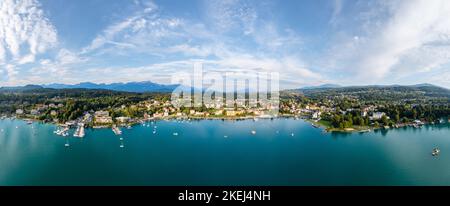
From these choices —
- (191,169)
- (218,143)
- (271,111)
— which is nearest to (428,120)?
(271,111)

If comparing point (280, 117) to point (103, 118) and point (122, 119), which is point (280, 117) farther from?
point (103, 118)

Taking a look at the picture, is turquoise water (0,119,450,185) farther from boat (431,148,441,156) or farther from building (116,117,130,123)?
building (116,117,130,123)

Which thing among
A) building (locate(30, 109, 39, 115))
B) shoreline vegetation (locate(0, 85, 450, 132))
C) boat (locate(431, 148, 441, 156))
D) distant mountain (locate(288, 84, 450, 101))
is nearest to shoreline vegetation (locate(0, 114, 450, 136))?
shoreline vegetation (locate(0, 85, 450, 132))

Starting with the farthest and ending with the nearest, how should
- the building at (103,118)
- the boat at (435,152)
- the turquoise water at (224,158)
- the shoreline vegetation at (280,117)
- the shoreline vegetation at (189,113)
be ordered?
the building at (103,118), the shoreline vegetation at (189,113), the shoreline vegetation at (280,117), the boat at (435,152), the turquoise water at (224,158)

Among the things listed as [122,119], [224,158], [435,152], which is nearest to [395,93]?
[435,152]

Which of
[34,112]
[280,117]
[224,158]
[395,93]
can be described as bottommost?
[224,158]

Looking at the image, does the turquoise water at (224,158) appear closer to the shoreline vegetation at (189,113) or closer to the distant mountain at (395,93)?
the shoreline vegetation at (189,113)

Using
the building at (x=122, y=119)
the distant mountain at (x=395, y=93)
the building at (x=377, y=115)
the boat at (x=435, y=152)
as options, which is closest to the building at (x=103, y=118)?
the building at (x=122, y=119)

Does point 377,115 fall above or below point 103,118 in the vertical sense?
above
